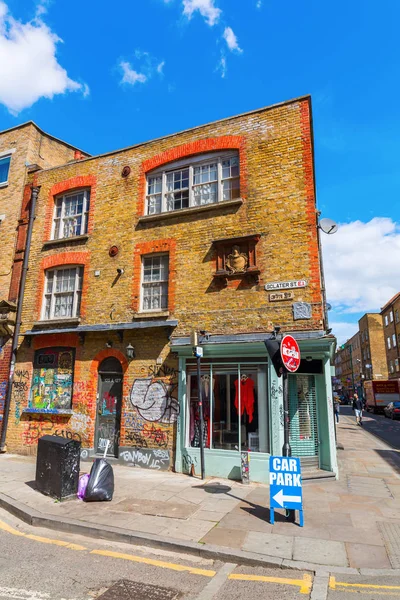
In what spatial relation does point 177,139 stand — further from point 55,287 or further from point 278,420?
point 278,420

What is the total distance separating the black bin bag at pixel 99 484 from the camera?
7.23m

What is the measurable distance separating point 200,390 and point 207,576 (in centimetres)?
513

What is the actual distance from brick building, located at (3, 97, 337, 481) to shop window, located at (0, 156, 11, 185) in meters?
3.25

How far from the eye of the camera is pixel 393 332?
1960 inches

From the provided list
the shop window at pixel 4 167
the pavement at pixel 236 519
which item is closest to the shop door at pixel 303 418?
the pavement at pixel 236 519

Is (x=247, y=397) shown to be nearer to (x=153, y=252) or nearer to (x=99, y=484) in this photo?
(x=99, y=484)

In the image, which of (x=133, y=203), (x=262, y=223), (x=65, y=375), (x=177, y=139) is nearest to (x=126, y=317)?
(x=65, y=375)

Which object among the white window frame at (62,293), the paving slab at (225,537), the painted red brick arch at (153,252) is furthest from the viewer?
the white window frame at (62,293)

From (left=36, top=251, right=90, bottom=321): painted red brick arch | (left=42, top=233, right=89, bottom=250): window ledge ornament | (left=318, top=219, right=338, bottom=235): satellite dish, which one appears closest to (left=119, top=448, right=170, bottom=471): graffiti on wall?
(left=36, top=251, right=90, bottom=321): painted red brick arch

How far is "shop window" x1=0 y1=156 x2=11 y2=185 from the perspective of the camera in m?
15.2

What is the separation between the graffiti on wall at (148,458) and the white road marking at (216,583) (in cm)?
537

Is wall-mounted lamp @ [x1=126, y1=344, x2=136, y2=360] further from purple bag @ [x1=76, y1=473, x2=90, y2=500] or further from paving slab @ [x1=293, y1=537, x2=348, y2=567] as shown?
paving slab @ [x1=293, y1=537, x2=348, y2=567]

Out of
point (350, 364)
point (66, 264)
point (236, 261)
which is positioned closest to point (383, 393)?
point (236, 261)

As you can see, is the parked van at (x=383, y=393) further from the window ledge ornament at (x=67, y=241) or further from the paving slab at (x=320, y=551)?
the paving slab at (x=320, y=551)
